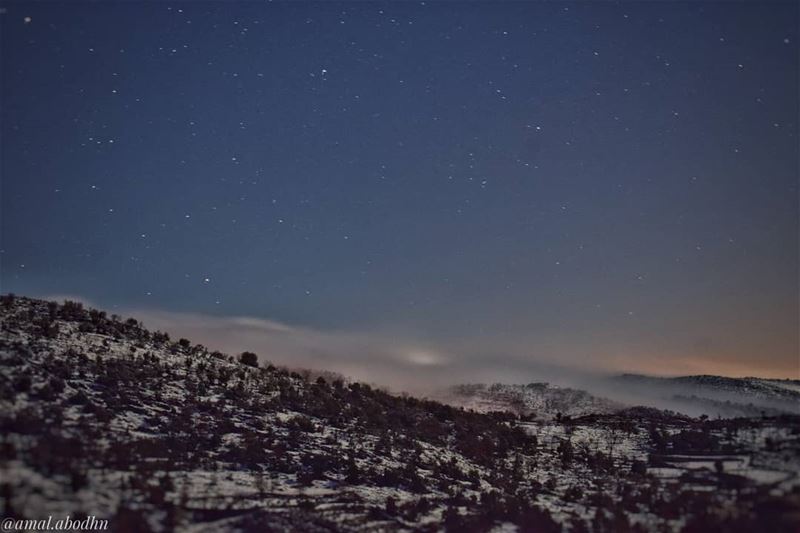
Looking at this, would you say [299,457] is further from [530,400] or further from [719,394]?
[530,400]

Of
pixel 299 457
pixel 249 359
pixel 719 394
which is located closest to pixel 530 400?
pixel 719 394

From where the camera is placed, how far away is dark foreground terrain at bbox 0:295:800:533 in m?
10.9

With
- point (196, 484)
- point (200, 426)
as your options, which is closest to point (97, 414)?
point (200, 426)

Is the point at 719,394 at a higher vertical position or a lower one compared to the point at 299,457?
higher

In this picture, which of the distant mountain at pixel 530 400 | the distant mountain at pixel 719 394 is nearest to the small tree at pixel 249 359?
the distant mountain at pixel 530 400

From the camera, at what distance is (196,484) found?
12414mm

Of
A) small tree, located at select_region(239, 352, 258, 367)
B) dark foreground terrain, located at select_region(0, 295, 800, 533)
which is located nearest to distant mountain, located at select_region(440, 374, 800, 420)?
dark foreground terrain, located at select_region(0, 295, 800, 533)

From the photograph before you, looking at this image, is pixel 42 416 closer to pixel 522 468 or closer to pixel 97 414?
pixel 97 414

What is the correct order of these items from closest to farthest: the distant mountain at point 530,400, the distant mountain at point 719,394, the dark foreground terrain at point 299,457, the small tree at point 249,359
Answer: the dark foreground terrain at point 299,457, the distant mountain at point 719,394, the small tree at point 249,359, the distant mountain at point 530,400

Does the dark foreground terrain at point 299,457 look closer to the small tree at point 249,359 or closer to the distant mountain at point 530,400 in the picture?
the small tree at point 249,359

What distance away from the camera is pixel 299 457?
16.6 meters

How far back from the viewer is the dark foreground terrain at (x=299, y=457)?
428 inches

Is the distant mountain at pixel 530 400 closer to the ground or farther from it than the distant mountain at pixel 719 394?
closer to the ground

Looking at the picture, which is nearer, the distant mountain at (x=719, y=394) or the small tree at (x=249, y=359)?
the distant mountain at (x=719, y=394)
